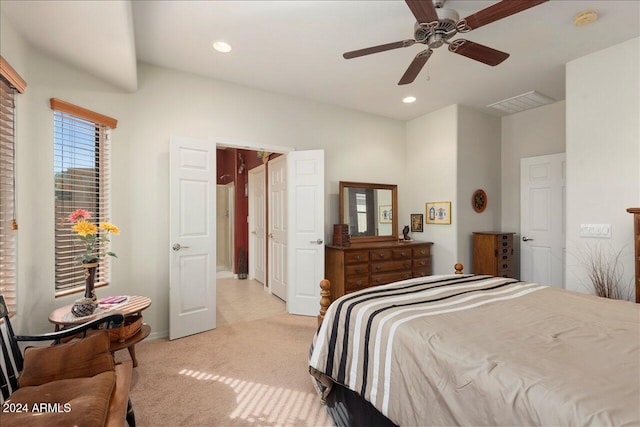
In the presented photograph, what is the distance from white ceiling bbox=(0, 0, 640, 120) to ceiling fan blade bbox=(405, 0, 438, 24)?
0.52m

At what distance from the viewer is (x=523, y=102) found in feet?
12.9

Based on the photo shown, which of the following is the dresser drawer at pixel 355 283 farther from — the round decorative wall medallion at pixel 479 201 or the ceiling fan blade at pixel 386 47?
the ceiling fan blade at pixel 386 47

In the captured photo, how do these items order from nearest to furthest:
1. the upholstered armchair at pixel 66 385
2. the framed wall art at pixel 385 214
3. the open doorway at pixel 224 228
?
the upholstered armchair at pixel 66 385
the framed wall art at pixel 385 214
the open doorway at pixel 224 228

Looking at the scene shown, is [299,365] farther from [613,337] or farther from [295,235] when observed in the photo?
[613,337]

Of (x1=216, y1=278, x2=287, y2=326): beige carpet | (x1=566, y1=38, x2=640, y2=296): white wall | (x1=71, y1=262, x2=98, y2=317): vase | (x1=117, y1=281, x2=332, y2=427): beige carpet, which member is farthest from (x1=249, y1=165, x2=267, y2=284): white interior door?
(x1=566, y1=38, x2=640, y2=296): white wall

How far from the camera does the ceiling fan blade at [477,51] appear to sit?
202 cm

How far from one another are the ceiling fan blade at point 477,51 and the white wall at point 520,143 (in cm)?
250

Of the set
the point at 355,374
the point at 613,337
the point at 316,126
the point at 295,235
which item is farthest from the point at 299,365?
the point at 316,126

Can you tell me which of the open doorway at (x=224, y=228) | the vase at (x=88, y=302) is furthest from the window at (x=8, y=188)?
the open doorway at (x=224, y=228)

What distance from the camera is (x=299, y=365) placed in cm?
250

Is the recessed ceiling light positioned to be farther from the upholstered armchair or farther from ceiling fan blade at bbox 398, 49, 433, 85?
the upholstered armchair

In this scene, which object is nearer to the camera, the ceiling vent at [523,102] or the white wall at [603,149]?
the white wall at [603,149]

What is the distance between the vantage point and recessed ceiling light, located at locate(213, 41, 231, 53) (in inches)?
105

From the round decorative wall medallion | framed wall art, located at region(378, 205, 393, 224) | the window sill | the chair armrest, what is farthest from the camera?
framed wall art, located at region(378, 205, 393, 224)
